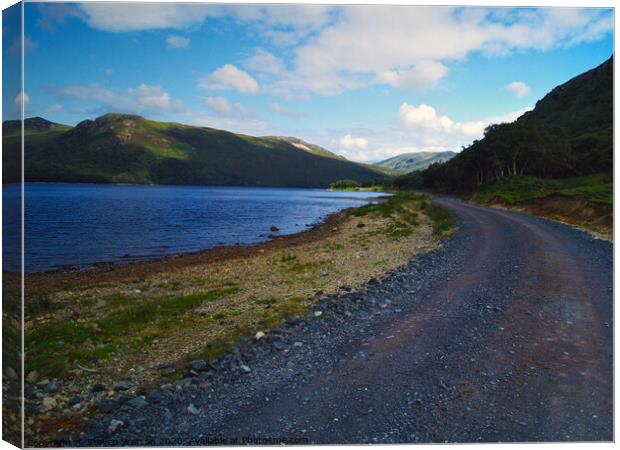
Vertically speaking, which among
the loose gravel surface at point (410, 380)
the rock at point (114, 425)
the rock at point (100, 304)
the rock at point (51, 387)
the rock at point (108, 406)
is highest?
the loose gravel surface at point (410, 380)

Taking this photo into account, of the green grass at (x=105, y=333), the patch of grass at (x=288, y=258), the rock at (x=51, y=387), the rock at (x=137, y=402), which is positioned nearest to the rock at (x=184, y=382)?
the rock at (x=137, y=402)

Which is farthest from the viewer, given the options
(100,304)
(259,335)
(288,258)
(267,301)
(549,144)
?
(549,144)

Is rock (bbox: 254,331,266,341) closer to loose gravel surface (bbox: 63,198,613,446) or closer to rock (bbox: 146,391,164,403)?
loose gravel surface (bbox: 63,198,613,446)

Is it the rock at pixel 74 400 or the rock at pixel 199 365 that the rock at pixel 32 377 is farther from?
the rock at pixel 199 365

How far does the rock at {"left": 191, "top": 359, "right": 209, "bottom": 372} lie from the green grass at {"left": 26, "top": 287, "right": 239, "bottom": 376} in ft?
7.01

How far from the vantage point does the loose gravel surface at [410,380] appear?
161 inches

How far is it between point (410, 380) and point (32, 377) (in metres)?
5.71

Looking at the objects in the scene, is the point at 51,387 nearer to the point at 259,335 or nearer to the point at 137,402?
the point at 137,402

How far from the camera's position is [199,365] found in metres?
5.74

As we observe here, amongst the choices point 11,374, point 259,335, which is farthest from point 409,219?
point 11,374

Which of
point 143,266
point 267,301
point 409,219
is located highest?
point 409,219

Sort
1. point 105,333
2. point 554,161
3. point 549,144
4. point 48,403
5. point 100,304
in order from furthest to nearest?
point 554,161 → point 549,144 → point 100,304 → point 105,333 → point 48,403

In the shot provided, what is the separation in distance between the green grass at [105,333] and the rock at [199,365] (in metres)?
2.14

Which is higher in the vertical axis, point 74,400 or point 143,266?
point 74,400
